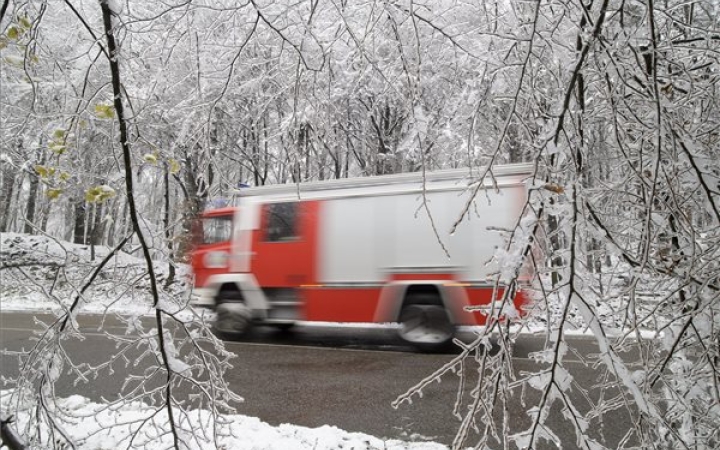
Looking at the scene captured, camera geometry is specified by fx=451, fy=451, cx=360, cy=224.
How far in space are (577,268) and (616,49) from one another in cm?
65

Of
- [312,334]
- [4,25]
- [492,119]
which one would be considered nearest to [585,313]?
[492,119]

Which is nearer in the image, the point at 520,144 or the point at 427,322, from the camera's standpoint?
the point at 520,144

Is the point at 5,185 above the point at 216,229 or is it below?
above

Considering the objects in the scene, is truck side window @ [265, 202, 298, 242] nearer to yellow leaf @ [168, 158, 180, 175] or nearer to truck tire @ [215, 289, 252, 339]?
truck tire @ [215, 289, 252, 339]

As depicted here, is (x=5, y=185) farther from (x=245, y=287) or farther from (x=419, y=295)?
(x=419, y=295)

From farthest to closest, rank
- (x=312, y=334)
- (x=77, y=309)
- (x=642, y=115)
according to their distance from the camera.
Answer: (x=312, y=334)
(x=642, y=115)
(x=77, y=309)

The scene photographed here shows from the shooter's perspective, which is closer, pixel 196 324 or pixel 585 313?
pixel 585 313

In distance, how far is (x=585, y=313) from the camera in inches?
45.5

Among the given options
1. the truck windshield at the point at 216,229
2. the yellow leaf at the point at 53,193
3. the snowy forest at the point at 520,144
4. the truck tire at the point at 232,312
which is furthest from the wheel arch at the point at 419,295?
the yellow leaf at the point at 53,193

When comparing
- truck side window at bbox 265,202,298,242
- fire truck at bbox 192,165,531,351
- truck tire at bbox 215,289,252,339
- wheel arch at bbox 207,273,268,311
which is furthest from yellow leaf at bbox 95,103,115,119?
truck tire at bbox 215,289,252,339

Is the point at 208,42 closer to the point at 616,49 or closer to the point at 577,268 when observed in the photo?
the point at 616,49

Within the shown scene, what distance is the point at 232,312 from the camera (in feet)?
26.5

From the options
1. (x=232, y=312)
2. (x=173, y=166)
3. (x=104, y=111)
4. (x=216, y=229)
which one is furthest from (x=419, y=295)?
(x=104, y=111)

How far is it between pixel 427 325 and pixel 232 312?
3499 mm
